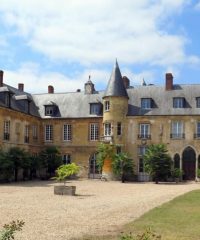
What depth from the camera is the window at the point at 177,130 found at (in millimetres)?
39062

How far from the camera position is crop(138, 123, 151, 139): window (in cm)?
3991

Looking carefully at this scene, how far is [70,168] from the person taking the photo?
24188 millimetres

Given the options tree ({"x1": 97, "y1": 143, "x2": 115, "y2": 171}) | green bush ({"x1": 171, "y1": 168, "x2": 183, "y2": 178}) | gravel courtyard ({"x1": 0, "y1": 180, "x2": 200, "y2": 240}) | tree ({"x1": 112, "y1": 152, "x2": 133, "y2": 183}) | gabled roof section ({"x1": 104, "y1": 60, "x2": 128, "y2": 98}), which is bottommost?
gravel courtyard ({"x1": 0, "y1": 180, "x2": 200, "y2": 240})

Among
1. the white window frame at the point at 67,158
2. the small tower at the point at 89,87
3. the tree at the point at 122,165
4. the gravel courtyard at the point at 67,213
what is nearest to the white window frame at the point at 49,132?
the white window frame at the point at 67,158

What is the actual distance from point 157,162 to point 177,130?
4.44m

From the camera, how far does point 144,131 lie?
40031 millimetres

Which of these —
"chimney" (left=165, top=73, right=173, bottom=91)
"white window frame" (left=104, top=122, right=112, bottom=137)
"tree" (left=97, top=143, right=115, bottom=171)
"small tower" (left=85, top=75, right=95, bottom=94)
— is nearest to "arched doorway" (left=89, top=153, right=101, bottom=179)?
"tree" (left=97, top=143, right=115, bottom=171)

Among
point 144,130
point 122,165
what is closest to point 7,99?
point 122,165

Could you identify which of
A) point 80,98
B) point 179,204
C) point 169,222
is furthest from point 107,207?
point 80,98

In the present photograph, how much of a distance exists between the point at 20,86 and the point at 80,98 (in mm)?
7362

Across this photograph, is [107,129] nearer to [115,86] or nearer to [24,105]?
[115,86]

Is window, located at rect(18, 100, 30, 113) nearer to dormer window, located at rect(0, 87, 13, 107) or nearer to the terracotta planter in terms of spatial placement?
dormer window, located at rect(0, 87, 13, 107)

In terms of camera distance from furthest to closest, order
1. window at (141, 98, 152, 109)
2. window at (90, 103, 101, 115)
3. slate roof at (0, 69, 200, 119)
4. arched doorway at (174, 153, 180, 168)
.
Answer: window at (90, 103, 101, 115)
window at (141, 98, 152, 109)
slate roof at (0, 69, 200, 119)
arched doorway at (174, 153, 180, 168)

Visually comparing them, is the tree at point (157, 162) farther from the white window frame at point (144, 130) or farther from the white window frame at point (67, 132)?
the white window frame at point (67, 132)
